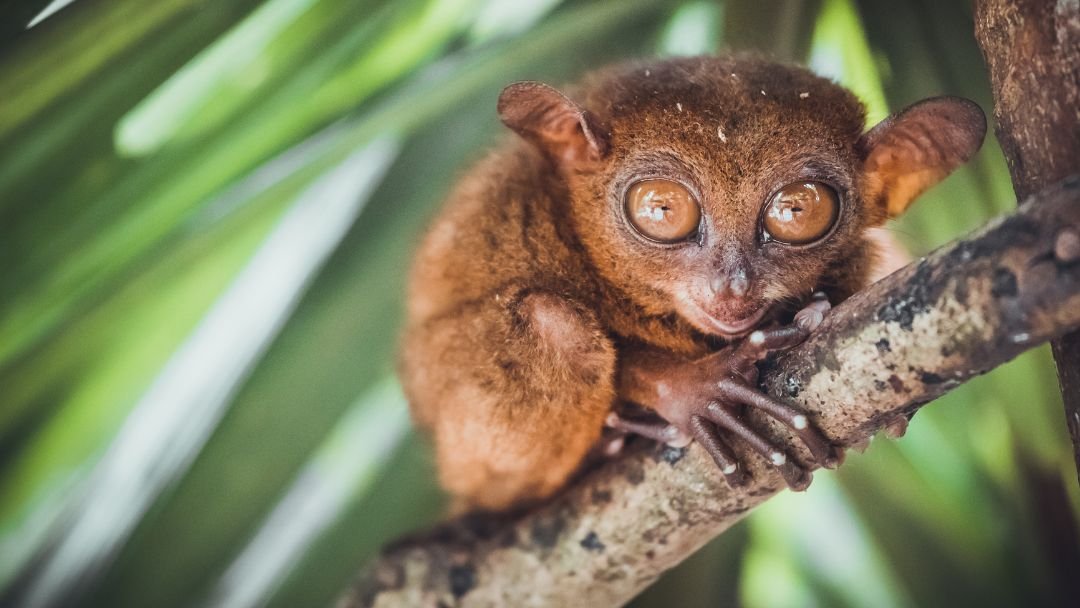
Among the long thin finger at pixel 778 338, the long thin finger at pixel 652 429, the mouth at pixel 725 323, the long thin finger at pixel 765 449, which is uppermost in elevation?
the mouth at pixel 725 323

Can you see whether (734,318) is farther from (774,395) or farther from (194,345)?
(194,345)

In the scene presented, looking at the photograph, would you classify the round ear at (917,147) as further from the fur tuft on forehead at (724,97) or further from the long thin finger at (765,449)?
the long thin finger at (765,449)

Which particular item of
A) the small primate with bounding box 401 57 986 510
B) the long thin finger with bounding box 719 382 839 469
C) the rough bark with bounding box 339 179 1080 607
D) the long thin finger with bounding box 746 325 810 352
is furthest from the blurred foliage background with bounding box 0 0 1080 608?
the long thin finger with bounding box 719 382 839 469

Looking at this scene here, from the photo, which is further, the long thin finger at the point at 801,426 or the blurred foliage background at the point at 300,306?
the blurred foliage background at the point at 300,306

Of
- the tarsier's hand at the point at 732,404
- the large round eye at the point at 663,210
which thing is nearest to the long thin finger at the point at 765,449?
the tarsier's hand at the point at 732,404

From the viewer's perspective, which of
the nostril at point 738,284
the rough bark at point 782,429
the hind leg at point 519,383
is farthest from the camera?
the hind leg at point 519,383

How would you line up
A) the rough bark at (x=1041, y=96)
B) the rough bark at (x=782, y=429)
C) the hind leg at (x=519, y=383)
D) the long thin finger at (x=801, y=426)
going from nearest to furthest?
the rough bark at (x=782, y=429) < the rough bark at (x=1041, y=96) < the long thin finger at (x=801, y=426) < the hind leg at (x=519, y=383)
